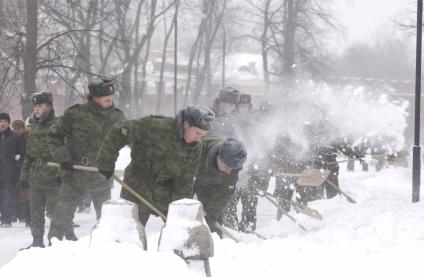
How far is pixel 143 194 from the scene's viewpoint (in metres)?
5.31

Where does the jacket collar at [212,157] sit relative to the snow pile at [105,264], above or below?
above

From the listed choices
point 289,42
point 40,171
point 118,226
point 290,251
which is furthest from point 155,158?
point 289,42

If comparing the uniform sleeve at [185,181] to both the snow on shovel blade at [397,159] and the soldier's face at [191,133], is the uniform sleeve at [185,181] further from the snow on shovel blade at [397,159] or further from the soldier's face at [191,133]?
the snow on shovel blade at [397,159]

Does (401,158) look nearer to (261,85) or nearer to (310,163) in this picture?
(310,163)

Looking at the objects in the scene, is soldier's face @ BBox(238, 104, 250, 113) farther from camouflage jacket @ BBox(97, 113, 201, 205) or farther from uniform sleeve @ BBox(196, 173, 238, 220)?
camouflage jacket @ BBox(97, 113, 201, 205)

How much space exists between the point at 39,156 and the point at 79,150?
788 mm

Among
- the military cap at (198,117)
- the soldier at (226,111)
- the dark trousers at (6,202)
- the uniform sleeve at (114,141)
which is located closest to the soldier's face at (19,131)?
the dark trousers at (6,202)

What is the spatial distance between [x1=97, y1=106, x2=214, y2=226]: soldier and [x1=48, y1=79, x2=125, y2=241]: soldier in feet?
4.20

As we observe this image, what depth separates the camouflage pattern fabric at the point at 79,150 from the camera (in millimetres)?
6441

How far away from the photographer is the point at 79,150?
6.56m

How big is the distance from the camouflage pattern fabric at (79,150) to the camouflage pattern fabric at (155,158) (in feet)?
4.18

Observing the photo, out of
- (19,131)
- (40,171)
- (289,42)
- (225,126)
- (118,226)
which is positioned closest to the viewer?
(118,226)

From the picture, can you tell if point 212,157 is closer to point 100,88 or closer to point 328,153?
point 100,88

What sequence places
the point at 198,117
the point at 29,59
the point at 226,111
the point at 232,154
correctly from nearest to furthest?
the point at 198,117 → the point at 232,154 → the point at 226,111 → the point at 29,59
